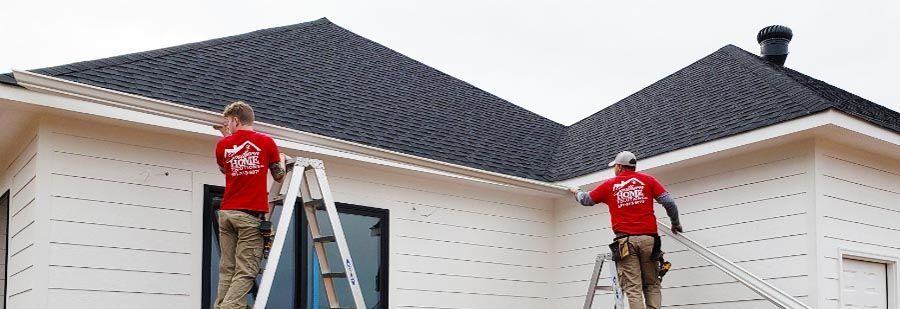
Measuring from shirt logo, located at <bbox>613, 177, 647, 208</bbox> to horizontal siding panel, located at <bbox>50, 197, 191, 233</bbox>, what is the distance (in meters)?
3.24

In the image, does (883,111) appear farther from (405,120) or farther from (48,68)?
(48,68)

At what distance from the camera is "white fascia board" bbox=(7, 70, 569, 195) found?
5.92 meters

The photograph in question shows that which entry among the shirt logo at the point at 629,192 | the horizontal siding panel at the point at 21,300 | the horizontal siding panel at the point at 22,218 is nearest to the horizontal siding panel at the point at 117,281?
the horizontal siding panel at the point at 21,300

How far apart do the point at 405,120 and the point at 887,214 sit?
4.46 meters

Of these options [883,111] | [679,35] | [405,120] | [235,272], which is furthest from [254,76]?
[679,35]

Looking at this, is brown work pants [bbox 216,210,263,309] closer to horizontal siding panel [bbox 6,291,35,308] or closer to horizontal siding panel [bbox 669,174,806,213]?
horizontal siding panel [bbox 6,291,35,308]

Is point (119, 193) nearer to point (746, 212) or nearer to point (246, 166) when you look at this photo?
point (246, 166)

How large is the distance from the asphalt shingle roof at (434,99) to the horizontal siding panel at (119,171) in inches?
25.4

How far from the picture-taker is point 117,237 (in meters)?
6.46

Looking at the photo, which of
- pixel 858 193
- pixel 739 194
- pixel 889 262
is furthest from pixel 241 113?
pixel 889 262

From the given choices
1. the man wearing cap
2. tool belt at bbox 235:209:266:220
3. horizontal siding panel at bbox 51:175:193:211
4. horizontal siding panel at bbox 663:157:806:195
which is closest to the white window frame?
horizontal siding panel at bbox 663:157:806:195

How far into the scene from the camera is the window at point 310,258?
22.7 ft

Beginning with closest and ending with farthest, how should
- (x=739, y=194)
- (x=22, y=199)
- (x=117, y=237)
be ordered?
(x=117, y=237) < (x=22, y=199) < (x=739, y=194)

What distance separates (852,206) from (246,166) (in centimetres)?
475
